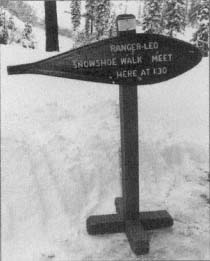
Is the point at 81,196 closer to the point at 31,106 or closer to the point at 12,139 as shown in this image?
the point at 12,139

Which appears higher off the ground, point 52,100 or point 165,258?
point 52,100

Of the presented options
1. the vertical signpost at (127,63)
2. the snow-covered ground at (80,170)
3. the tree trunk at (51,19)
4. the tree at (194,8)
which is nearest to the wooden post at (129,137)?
the vertical signpost at (127,63)

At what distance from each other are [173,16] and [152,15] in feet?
3.44

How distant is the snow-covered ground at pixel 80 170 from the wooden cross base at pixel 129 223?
82 millimetres

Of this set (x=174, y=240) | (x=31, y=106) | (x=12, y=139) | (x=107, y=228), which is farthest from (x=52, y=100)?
(x=174, y=240)

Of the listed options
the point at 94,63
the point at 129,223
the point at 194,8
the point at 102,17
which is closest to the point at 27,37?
the point at 102,17

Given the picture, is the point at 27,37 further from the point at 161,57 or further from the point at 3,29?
the point at 161,57

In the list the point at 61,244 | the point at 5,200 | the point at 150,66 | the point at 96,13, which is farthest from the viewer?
the point at 96,13

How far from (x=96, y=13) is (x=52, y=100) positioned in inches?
54.7

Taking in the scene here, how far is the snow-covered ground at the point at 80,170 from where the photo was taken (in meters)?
4.38

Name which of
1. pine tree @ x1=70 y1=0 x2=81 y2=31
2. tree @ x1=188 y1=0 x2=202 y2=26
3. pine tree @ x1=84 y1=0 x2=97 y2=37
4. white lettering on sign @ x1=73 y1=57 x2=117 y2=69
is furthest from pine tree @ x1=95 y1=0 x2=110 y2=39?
tree @ x1=188 y1=0 x2=202 y2=26

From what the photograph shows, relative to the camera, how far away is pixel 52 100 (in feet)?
20.3

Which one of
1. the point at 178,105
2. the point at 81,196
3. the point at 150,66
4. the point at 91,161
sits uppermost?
the point at 150,66

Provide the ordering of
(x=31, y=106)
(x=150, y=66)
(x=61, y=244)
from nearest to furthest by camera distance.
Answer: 1. (x=150, y=66)
2. (x=61, y=244)
3. (x=31, y=106)
